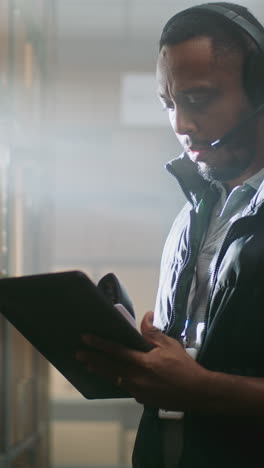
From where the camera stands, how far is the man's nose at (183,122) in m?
0.97

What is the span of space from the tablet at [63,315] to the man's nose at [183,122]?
322 millimetres

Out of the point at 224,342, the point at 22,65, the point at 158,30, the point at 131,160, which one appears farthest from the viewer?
the point at 22,65

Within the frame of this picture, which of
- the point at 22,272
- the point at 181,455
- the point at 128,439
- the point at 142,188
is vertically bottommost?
the point at 128,439

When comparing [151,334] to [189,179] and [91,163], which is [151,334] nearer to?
[189,179]

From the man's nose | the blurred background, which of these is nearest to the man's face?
the man's nose

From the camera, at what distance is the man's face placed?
95 centimetres

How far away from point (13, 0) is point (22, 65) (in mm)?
171

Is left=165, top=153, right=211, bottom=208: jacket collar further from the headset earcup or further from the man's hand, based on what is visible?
the man's hand

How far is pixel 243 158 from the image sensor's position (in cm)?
96

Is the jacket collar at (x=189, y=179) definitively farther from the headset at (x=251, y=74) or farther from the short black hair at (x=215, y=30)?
the short black hair at (x=215, y=30)

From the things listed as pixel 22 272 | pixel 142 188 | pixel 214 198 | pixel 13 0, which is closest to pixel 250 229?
pixel 214 198

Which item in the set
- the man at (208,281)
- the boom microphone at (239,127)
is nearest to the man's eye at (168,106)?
the man at (208,281)

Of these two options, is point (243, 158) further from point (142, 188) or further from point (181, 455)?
point (181, 455)

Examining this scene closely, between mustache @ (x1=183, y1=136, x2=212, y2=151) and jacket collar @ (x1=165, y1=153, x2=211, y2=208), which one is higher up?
mustache @ (x1=183, y1=136, x2=212, y2=151)
